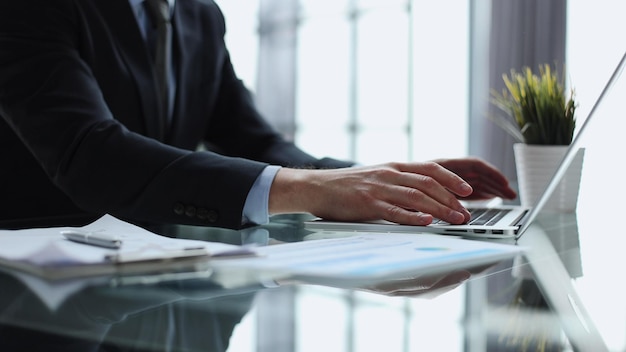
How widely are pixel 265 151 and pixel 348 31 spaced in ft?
13.0

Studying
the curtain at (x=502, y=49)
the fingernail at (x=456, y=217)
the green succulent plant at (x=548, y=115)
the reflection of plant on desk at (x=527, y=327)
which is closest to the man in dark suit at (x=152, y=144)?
the fingernail at (x=456, y=217)

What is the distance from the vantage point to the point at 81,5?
5.08 feet

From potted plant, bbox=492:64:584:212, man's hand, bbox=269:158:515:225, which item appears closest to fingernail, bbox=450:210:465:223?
man's hand, bbox=269:158:515:225

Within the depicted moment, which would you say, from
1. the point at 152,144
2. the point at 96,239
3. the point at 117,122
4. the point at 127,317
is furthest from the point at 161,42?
the point at 127,317

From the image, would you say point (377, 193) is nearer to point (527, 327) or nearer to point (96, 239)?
point (96, 239)

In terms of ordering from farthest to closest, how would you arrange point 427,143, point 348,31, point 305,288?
point 348,31, point 427,143, point 305,288

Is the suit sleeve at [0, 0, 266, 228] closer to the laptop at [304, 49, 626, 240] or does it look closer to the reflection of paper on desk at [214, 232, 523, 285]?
the laptop at [304, 49, 626, 240]

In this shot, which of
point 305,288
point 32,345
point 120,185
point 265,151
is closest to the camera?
point 32,345

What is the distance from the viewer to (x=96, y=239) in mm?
647

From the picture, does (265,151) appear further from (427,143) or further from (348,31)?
(348,31)

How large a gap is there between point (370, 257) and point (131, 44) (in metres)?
1.14

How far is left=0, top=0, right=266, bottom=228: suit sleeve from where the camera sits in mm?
988

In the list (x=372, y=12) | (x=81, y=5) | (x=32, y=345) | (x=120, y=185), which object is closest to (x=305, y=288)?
(x=32, y=345)

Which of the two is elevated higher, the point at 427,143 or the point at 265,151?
the point at 265,151
